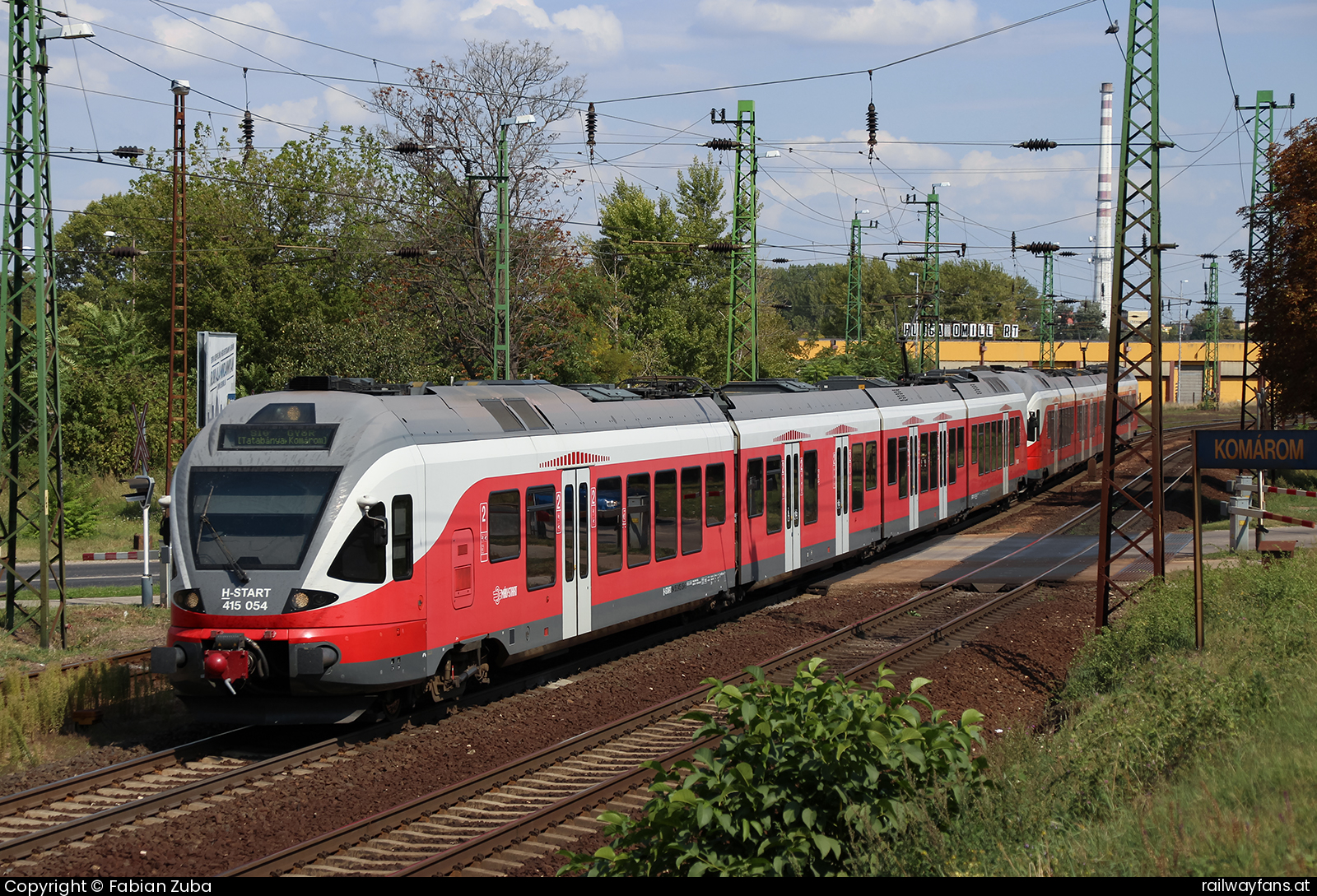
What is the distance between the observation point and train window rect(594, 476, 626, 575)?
14.1 meters

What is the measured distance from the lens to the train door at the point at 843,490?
20772 mm

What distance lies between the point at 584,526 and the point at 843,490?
8358mm

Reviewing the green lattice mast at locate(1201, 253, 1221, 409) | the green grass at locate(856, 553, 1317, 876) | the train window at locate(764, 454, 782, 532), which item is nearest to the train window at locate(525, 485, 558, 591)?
the green grass at locate(856, 553, 1317, 876)

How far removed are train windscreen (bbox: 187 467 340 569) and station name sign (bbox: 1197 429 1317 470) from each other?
367 inches

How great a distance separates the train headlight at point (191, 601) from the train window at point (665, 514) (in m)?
6.17

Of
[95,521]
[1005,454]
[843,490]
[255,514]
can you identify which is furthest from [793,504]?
[95,521]

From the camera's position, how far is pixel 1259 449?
491 inches

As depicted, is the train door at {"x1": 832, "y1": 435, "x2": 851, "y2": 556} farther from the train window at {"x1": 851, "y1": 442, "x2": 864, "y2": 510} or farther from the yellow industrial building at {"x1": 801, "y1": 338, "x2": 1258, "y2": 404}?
the yellow industrial building at {"x1": 801, "y1": 338, "x2": 1258, "y2": 404}

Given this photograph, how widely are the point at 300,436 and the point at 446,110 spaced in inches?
996

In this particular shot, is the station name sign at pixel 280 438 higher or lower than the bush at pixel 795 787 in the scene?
higher

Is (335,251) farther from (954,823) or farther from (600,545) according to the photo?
(954,823)

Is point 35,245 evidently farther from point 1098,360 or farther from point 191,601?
point 1098,360

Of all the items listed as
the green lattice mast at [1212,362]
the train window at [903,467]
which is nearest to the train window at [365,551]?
the train window at [903,467]

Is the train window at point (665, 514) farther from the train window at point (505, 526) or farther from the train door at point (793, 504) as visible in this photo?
the train door at point (793, 504)
